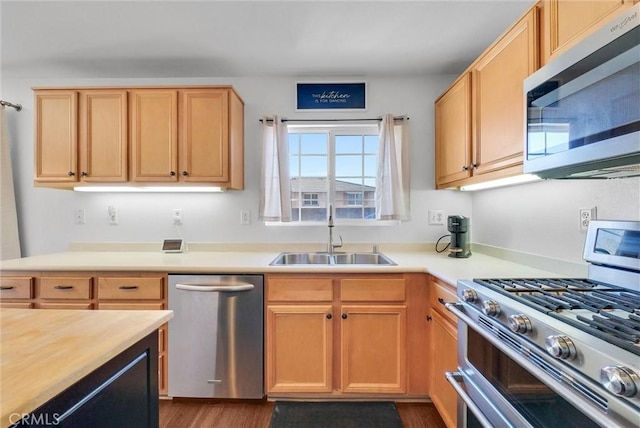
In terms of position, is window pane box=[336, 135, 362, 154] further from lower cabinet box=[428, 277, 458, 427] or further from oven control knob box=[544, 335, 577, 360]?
oven control knob box=[544, 335, 577, 360]

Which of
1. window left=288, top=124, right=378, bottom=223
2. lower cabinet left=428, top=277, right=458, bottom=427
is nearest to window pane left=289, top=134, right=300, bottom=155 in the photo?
window left=288, top=124, right=378, bottom=223

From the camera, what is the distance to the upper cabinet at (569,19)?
0.98 meters

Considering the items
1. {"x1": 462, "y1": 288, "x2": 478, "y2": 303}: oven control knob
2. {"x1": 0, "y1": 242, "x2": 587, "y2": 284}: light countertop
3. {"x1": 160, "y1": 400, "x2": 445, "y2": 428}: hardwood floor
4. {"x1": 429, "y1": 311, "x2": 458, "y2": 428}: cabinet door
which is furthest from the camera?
{"x1": 160, "y1": 400, "x2": 445, "y2": 428}: hardwood floor

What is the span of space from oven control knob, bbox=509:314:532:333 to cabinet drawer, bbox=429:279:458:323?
0.57 meters

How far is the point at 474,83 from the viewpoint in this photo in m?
1.76

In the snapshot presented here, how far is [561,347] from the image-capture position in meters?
0.73

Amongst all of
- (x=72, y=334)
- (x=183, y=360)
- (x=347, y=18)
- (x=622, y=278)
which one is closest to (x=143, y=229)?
(x=183, y=360)

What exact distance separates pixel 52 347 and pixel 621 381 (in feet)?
4.15

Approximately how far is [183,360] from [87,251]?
143 centimetres

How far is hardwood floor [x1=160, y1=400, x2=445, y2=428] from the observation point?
170 cm

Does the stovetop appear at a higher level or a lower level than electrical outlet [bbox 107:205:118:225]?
lower

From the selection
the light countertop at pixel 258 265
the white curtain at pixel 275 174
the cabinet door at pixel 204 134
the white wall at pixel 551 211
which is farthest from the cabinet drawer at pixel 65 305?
the white wall at pixel 551 211

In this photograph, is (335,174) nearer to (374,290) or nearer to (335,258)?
(335,258)

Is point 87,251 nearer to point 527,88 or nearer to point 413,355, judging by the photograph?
point 413,355
